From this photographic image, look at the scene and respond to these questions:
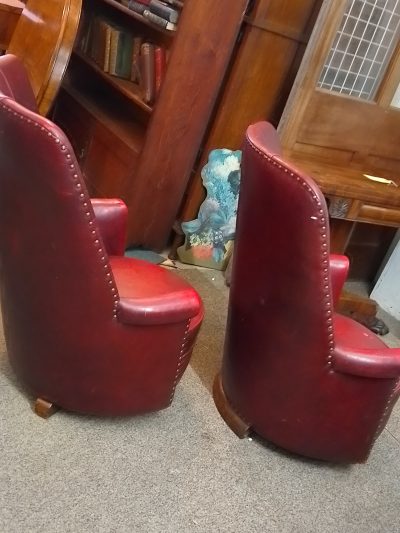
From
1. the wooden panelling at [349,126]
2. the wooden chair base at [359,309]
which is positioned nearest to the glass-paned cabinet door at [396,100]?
the wooden panelling at [349,126]

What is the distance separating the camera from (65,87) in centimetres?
382

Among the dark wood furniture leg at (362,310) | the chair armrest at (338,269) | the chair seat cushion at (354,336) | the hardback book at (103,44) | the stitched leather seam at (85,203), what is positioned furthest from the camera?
the hardback book at (103,44)

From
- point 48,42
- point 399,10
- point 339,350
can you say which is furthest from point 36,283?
point 399,10

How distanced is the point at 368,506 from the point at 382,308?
163 centimetres

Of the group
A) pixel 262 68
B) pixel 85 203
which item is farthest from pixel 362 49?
pixel 85 203

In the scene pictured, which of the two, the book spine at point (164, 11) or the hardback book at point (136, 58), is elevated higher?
the book spine at point (164, 11)

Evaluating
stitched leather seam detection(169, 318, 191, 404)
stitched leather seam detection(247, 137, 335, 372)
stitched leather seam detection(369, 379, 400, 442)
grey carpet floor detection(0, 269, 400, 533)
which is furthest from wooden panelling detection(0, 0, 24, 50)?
stitched leather seam detection(369, 379, 400, 442)

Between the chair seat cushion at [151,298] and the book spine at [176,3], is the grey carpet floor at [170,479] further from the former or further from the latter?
the book spine at [176,3]

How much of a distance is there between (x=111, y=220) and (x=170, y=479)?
88 cm

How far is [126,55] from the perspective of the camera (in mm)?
3279

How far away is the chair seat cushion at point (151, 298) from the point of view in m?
1.68

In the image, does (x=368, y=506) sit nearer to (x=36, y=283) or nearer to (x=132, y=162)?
(x=36, y=283)

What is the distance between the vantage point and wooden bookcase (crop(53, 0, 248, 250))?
2.64 meters

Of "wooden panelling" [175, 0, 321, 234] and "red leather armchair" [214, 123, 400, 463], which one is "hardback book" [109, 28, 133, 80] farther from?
"red leather armchair" [214, 123, 400, 463]
